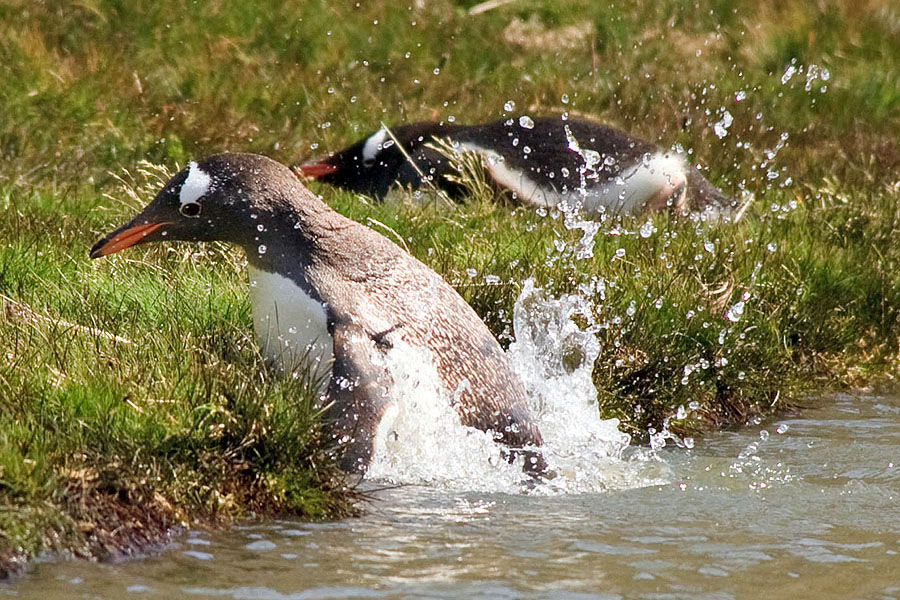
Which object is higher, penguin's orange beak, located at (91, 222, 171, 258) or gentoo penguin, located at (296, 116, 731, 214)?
gentoo penguin, located at (296, 116, 731, 214)

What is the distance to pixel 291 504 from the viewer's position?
4.91 meters

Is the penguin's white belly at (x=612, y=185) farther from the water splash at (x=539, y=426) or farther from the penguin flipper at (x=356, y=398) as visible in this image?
the penguin flipper at (x=356, y=398)

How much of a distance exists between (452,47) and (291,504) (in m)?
7.71

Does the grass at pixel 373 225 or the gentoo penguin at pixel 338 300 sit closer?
the grass at pixel 373 225

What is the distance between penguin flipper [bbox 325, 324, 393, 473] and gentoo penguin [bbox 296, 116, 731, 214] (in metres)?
3.96

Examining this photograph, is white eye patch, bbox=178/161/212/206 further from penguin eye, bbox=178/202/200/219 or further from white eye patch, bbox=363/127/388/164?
white eye patch, bbox=363/127/388/164

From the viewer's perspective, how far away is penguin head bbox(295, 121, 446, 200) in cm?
984

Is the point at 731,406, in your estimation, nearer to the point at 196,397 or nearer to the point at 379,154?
the point at 196,397

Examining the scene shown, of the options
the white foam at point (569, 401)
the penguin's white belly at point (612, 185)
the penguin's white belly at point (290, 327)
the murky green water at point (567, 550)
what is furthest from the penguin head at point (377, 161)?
the murky green water at point (567, 550)

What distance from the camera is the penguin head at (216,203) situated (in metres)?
5.74

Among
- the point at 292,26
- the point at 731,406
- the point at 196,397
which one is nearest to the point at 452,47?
the point at 292,26

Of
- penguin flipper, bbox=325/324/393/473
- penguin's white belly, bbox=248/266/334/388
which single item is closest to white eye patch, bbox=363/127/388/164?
penguin's white belly, bbox=248/266/334/388

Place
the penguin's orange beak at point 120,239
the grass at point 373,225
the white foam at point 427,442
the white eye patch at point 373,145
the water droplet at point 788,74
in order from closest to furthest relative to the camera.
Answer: the grass at point 373,225 → the white foam at point 427,442 → the penguin's orange beak at point 120,239 → the water droplet at point 788,74 → the white eye patch at point 373,145

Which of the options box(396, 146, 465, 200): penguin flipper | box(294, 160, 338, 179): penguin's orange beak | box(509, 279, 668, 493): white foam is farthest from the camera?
box(294, 160, 338, 179): penguin's orange beak
